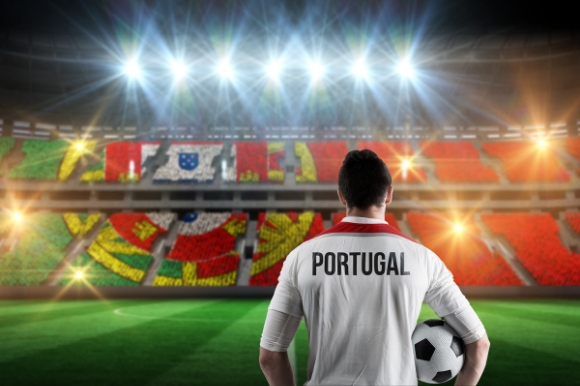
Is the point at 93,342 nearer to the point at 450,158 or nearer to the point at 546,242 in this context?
the point at 546,242

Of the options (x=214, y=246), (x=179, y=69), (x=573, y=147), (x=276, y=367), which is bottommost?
(x=214, y=246)

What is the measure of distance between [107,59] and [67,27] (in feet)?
11.6

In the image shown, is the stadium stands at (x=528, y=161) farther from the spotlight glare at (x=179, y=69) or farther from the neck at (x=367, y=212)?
the neck at (x=367, y=212)

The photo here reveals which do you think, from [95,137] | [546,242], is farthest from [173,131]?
[546,242]

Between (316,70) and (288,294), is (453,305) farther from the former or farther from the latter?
(316,70)

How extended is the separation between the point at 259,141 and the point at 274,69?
6117 mm

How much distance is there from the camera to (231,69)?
34.7 metres

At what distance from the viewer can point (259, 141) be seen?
3722cm

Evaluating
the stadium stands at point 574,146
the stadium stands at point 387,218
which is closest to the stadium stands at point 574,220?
the stadium stands at point 574,146

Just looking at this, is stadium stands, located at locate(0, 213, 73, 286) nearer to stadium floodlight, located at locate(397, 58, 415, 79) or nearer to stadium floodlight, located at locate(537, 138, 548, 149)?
stadium floodlight, located at locate(397, 58, 415, 79)

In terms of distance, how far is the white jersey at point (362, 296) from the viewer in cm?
192

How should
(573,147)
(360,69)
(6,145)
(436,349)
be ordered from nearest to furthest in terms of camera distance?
(436,349)
(573,147)
(6,145)
(360,69)

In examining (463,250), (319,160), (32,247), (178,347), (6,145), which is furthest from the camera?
(319,160)

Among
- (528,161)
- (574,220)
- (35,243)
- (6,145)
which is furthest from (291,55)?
(6,145)
